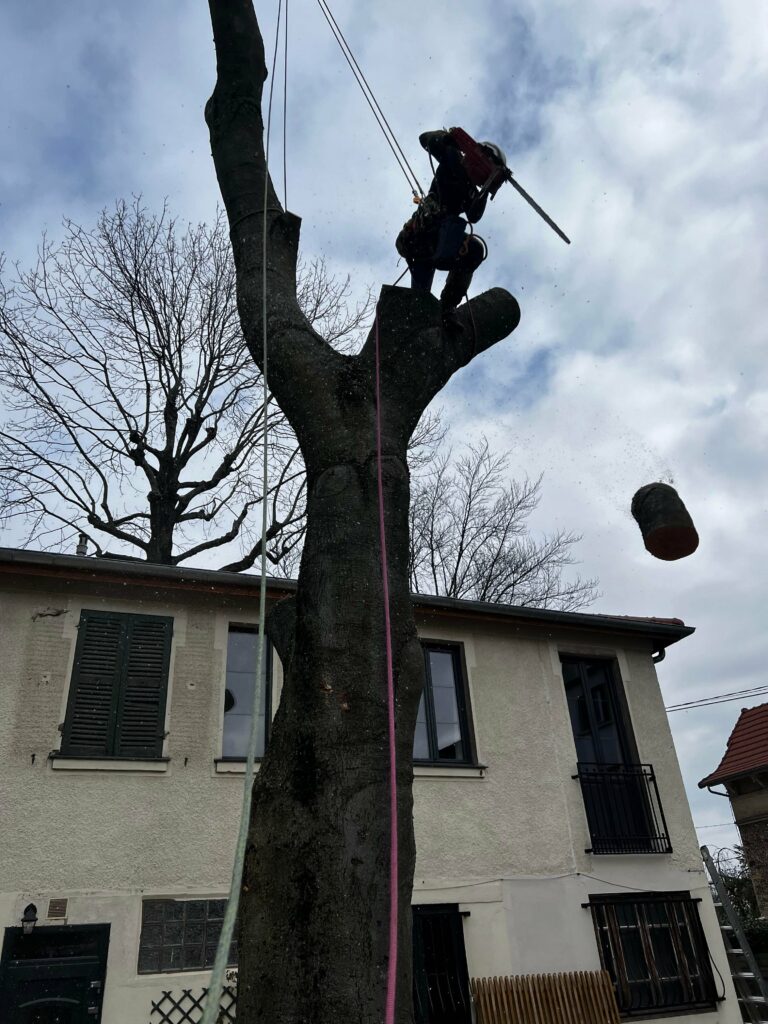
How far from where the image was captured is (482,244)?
470cm

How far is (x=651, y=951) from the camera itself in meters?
8.12

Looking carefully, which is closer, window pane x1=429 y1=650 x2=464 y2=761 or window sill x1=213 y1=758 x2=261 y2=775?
window sill x1=213 y1=758 x2=261 y2=775

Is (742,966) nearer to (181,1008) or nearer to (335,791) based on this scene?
(181,1008)

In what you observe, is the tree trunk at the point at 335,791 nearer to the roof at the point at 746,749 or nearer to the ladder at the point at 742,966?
the ladder at the point at 742,966

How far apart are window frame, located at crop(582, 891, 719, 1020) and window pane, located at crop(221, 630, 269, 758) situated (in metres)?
4.00

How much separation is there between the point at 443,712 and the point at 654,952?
132 inches

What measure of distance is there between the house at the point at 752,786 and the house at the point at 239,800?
27.7 ft

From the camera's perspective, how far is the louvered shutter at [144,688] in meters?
7.28

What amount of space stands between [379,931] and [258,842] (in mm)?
473

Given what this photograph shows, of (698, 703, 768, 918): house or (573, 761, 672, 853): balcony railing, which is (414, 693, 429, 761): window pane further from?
(698, 703, 768, 918): house

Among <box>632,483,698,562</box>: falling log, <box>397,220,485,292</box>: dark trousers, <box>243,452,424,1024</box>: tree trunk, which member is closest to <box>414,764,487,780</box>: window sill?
<box>632,483,698,562</box>: falling log

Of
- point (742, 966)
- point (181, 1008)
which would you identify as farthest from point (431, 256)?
point (742, 966)

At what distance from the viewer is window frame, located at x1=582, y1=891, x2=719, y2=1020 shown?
306 inches

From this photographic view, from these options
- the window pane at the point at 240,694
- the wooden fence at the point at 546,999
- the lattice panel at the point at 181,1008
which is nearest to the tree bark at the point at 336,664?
the window pane at the point at 240,694
